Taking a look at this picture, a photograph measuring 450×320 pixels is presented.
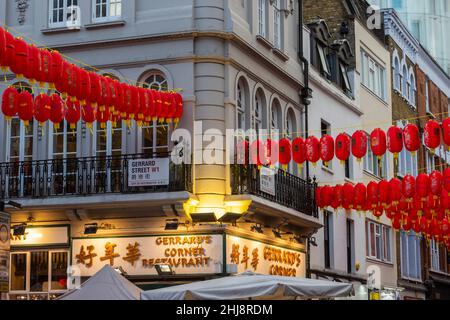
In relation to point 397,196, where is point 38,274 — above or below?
below

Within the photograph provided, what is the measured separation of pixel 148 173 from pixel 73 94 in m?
4.18

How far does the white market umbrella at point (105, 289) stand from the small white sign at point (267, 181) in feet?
25.7

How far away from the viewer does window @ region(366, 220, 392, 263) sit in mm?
35875

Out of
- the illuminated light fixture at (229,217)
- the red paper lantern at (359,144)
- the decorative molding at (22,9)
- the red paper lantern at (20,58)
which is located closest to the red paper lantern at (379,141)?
the red paper lantern at (359,144)

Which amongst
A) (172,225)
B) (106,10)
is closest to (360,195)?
(172,225)

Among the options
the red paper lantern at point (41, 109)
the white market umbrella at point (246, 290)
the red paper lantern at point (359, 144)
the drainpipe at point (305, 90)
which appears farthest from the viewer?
the drainpipe at point (305, 90)

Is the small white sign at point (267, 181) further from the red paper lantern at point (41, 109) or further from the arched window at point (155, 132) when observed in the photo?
the red paper lantern at point (41, 109)

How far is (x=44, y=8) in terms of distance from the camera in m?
25.7

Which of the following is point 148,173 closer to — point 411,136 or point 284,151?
point 284,151

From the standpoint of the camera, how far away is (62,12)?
25.6m

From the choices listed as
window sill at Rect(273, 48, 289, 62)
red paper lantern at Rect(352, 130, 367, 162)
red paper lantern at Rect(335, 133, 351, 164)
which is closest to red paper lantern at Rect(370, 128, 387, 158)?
red paper lantern at Rect(352, 130, 367, 162)

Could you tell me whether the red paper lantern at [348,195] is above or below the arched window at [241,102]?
below

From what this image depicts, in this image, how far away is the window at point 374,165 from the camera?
119ft

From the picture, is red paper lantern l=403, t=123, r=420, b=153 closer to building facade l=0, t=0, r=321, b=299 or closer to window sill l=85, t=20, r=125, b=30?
building facade l=0, t=0, r=321, b=299
